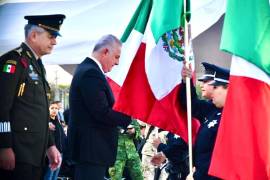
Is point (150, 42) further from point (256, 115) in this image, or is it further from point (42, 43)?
point (256, 115)

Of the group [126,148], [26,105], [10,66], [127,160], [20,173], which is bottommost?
[127,160]

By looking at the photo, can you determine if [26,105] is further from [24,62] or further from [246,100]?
[246,100]

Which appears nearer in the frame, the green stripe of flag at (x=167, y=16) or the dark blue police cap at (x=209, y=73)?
the green stripe of flag at (x=167, y=16)

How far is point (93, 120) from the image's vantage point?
5102mm

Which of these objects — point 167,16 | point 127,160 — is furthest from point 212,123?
point 127,160

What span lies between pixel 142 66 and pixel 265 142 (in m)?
1.57

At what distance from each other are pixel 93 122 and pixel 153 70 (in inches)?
27.8

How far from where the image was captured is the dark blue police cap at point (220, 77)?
4.89 metres

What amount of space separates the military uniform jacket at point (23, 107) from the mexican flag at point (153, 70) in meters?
0.81

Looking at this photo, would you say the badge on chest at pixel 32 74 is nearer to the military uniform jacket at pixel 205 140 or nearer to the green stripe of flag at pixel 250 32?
the military uniform jacket at pixel 205 140

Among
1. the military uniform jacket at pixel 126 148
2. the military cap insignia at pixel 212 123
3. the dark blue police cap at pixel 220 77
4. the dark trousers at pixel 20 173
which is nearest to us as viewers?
the dark trousers at pixel 20 173

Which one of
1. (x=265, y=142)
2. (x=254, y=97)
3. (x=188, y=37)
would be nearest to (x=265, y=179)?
(x=265, y=142)

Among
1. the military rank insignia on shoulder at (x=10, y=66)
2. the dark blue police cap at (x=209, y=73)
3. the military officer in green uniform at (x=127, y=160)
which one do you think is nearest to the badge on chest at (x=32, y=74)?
the military rank insignia on shoulder at (x=10, y=66)

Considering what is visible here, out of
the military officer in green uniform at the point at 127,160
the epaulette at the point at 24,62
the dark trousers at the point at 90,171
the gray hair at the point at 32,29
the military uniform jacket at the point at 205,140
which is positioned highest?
the gray hair at the point at 32,29
